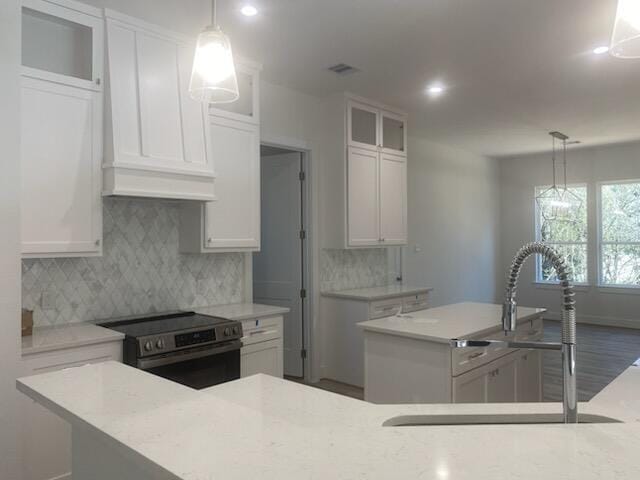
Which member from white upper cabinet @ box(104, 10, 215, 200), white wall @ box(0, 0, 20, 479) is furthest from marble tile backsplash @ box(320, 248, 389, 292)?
white wall @ box(0, 0, 20, 479)

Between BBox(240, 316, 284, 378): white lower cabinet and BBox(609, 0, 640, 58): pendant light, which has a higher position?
BBox(609, 0, 640, 58): pendant light

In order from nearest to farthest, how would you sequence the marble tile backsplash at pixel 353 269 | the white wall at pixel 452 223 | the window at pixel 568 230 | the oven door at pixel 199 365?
the oven door at pixel 199 365 < the marble tile backsplash at pixel 353 269 < the white wall at pixel 452 223 < the window at pixel 568 230

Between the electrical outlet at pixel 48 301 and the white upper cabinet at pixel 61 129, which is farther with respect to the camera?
the electrical outlet at pixel 48 301

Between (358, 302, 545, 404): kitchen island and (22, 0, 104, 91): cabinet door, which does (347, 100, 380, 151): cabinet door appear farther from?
(22, 0, 104, 91): cabinet door

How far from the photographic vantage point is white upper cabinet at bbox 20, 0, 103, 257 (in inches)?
100

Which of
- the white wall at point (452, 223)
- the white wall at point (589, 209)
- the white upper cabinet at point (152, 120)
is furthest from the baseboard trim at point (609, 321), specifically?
the white upper cabinet at point (152, 120)

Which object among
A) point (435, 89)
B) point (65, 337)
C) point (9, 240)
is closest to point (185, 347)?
point (65, 337)

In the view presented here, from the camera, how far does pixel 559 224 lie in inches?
326

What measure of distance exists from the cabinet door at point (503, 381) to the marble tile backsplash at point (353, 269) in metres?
2.11

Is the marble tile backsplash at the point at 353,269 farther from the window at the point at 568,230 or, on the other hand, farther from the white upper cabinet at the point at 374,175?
the window at the point at 568,230

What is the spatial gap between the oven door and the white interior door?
5.50 feet

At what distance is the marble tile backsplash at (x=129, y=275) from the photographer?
9.56 ft

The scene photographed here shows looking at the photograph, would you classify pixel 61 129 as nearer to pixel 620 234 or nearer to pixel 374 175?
pixel 374 175

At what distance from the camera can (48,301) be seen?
2.90 meters
